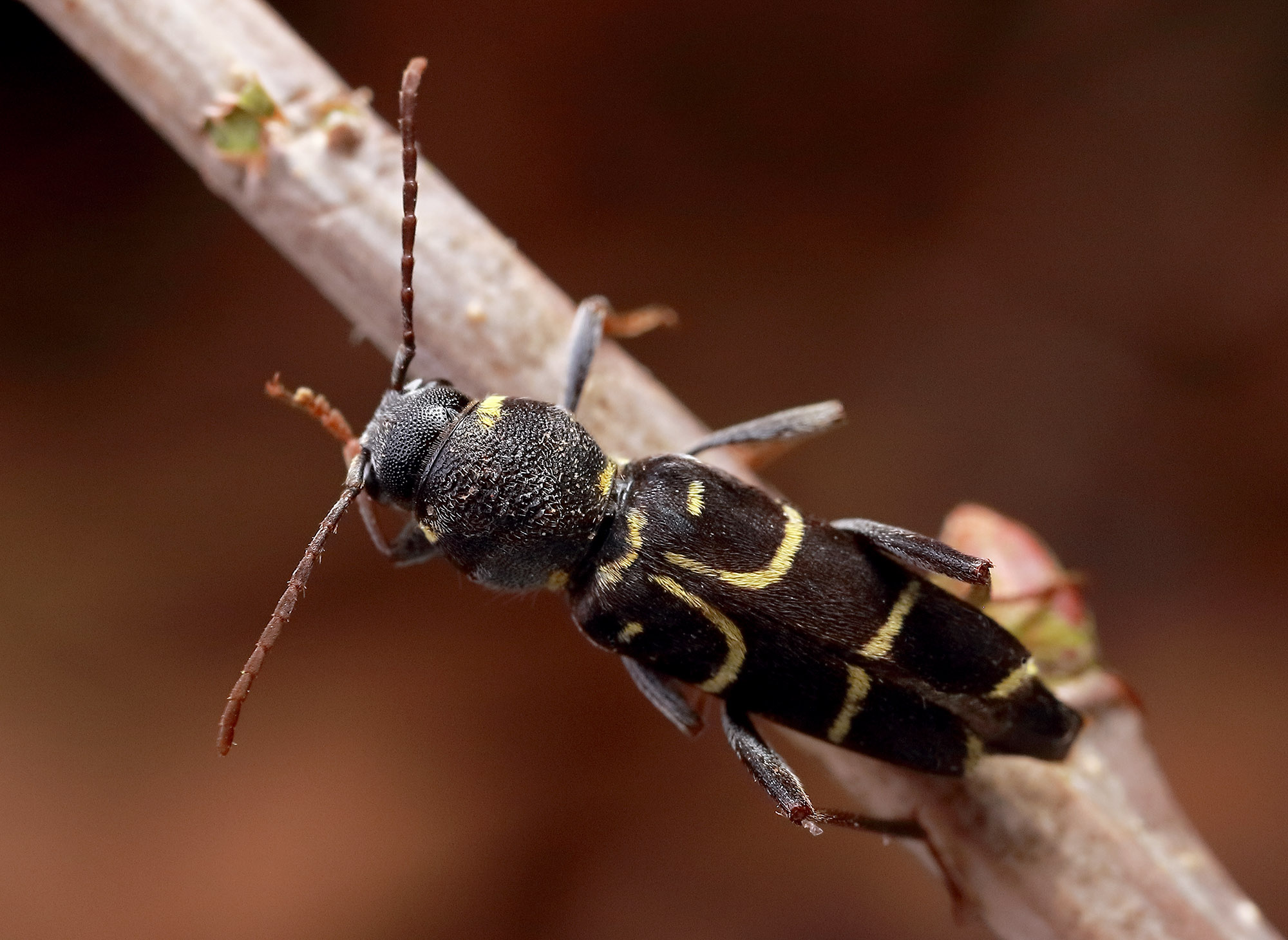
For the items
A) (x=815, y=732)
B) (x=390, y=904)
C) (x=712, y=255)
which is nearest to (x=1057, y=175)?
(x=712, y=255)

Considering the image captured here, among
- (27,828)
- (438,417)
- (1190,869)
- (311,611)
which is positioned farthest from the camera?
(311,611)

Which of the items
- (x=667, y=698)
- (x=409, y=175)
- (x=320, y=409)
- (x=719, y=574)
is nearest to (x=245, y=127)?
(x=409, y=175)

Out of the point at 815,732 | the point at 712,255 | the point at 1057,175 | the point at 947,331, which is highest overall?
the point at 1057,175

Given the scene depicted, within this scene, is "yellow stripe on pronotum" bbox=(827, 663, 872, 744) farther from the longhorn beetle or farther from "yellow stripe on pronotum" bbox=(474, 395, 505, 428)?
"yellow stripe on pronotum" bbox=(474, 395, 505, 428)

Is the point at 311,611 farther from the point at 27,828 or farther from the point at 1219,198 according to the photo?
the point at 1219,198

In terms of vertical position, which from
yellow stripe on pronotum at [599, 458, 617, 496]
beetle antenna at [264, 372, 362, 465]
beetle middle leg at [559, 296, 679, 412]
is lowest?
beetle antenna at [264, 372, 362, 465]

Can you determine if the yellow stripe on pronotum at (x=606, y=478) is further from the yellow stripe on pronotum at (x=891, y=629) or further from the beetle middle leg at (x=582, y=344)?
the yellow stripe on pronotum at (x=891, y=629)

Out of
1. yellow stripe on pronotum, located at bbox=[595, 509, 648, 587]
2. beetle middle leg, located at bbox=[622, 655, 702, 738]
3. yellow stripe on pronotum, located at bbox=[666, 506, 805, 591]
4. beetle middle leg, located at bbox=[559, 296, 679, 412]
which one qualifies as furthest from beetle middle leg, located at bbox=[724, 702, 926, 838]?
beetle middle leg, located at bbox=[559, 296, 679, 412]
